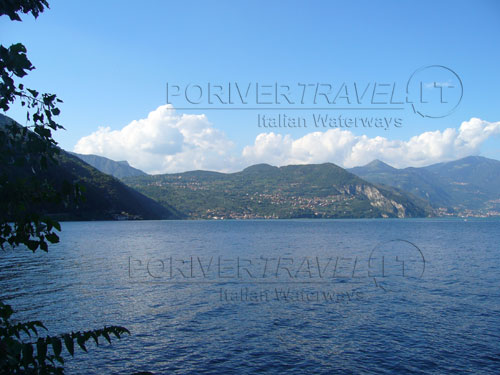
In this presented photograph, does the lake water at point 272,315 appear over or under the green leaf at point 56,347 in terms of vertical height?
under

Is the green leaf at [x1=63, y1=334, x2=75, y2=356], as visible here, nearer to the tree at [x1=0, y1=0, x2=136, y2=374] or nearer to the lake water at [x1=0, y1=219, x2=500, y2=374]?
the tree at [x1=0, y1=0, x2=136, y2=374]

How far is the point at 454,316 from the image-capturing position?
26.0m

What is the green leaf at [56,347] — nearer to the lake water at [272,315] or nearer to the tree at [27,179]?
the tree at [27,179]

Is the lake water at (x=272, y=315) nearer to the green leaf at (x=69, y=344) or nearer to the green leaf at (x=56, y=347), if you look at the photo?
the green leaf at (x=69, y=344)

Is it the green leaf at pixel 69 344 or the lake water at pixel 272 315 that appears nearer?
the green leaf at pixel 69 344

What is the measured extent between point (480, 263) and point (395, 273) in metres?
21.2

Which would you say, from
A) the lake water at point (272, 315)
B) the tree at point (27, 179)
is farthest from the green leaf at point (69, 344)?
the lake water at point (272, 315)

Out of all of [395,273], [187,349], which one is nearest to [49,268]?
[187,349]

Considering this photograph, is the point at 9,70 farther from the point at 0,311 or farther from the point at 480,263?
the point at 480,263

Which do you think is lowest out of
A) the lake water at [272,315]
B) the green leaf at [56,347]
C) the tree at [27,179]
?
the lake water at [272,315]

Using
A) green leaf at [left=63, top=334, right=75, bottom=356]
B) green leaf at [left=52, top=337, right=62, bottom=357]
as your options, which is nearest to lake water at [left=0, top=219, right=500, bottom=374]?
green leaf at [left=63, top=334, right=75, bottom=356]

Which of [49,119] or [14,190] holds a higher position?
[49,119]

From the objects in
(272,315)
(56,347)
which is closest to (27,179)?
(56,347)

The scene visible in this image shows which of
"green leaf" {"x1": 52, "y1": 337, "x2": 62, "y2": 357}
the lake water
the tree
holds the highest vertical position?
the tree
